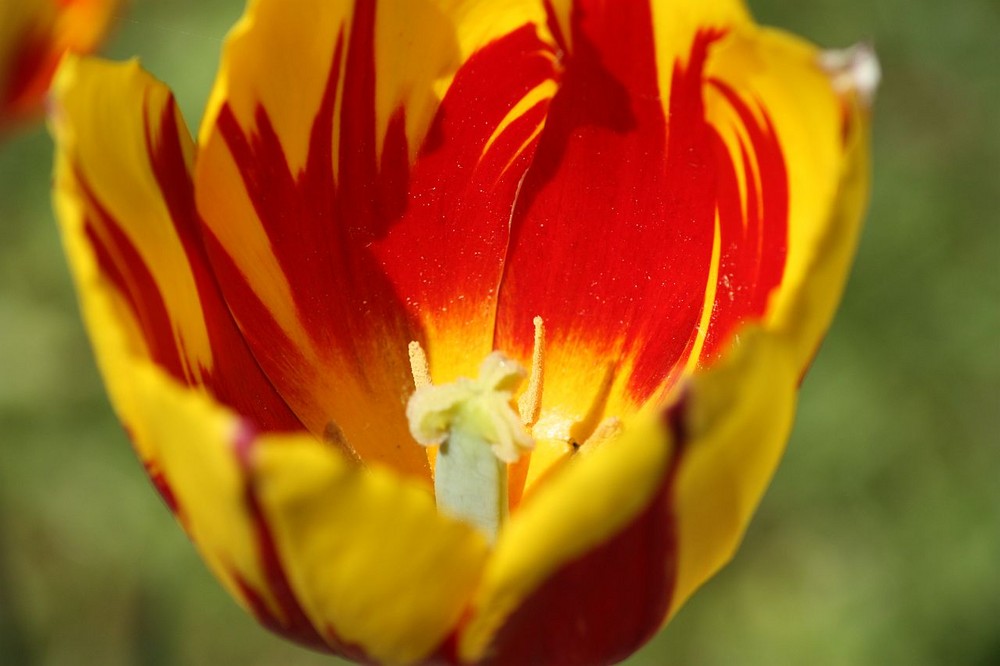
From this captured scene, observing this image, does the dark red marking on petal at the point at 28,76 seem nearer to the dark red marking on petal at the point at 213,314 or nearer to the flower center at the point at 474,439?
the dark red marking on petal at the point at 213,314

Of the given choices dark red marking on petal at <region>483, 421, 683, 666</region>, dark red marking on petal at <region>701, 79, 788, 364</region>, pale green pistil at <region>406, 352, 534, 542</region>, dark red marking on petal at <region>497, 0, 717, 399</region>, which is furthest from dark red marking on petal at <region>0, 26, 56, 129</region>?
dark red marking on petal at <region>483, 421, 683, 666</region>

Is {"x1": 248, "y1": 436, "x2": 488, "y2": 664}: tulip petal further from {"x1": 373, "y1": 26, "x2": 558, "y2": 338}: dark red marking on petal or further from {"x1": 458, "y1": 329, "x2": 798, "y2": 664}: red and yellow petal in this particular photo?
{"x1": 373, "y1": 26, "x2": 558, "y2": 338}: dark red marking on petal

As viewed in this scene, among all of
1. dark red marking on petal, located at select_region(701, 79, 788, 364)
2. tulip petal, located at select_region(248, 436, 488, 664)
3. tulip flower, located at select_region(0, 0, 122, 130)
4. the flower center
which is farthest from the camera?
tulip flower, located at select_region(0, 0, 122, 130)

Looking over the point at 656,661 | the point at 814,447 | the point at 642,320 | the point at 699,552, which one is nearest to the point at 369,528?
the point at 699,552

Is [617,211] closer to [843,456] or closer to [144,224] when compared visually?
[144,224]

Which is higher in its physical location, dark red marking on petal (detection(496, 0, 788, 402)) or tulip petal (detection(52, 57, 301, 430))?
tulip petal (detection(52, 57, 301, 430))

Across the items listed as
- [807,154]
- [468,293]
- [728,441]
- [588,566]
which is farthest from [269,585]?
[468,293]

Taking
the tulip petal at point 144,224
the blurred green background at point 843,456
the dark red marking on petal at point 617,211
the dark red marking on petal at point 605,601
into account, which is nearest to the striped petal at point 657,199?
the dark red marking on petal at point 617,211
